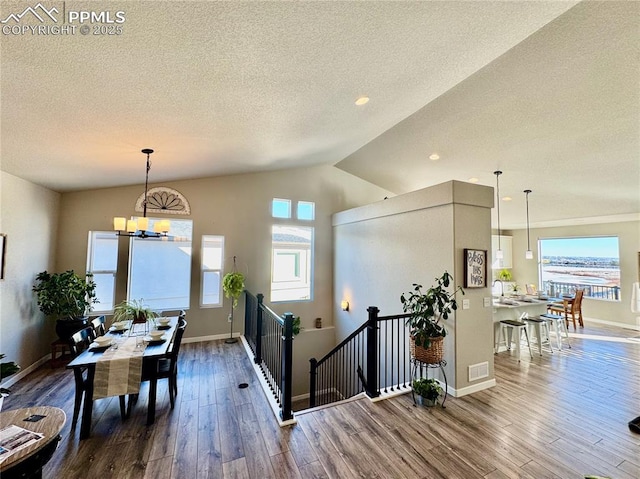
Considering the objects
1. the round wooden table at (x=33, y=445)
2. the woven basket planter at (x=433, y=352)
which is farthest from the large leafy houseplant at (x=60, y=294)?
the woven basket planter at (x=433, y=352)

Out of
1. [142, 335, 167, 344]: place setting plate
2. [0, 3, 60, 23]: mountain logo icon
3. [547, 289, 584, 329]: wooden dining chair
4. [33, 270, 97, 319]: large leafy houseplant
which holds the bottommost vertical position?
[547, 289, 584, 329]: wooden dining chair

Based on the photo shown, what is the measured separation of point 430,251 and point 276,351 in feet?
8.85

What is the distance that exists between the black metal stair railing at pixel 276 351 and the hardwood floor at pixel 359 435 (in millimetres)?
224

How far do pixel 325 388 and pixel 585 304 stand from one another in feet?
26.2

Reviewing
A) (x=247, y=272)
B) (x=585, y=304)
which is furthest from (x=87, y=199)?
(x=585, y=304)

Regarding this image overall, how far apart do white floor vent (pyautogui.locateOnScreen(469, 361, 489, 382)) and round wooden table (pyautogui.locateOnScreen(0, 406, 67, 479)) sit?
13.7 ft

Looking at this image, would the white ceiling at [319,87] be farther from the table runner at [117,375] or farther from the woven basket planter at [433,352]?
the woven basket planter at [433,352]

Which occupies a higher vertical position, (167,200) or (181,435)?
(167,200)

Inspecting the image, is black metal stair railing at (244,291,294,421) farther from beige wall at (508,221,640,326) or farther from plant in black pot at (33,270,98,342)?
beige wall at (508,221,640,326)

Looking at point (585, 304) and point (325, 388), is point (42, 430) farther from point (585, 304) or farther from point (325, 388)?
point (585, 304)

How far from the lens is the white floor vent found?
3604mm

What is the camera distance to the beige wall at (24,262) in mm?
3422

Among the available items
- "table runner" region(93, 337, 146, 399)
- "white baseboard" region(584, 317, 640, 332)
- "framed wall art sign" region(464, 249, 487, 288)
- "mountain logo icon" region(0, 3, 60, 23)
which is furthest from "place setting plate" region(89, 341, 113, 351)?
"white baseboard" region(584, 317, 640, 332)

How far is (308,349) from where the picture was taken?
6.57m
